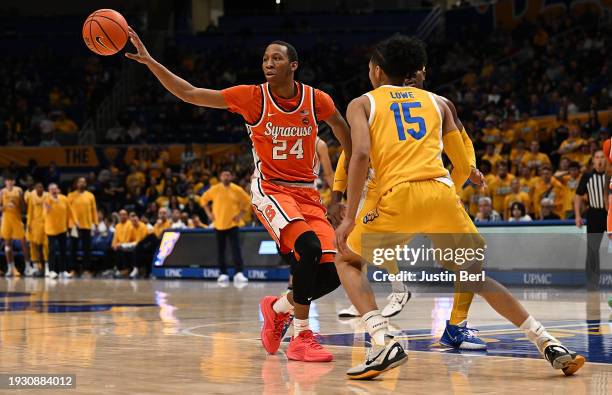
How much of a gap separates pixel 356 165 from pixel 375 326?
3.10 feet

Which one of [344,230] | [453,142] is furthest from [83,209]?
[344,230]

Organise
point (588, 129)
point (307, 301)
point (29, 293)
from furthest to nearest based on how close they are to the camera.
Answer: point (588, 129) → point (29, 293) → point (307, 301)

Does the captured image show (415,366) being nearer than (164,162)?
Yes

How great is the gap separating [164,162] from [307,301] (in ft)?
72.5

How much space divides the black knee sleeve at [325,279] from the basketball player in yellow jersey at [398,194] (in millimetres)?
855

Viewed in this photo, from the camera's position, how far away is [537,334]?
6.00 metres

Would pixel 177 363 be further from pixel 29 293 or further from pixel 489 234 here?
pixel 489 234

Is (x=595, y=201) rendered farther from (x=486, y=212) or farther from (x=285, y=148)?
(x=285, y=148)

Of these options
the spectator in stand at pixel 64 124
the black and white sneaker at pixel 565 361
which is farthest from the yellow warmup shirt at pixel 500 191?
the spectator in stand at pixel 64 124

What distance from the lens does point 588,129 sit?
20.2 m

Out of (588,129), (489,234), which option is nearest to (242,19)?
(588,129)

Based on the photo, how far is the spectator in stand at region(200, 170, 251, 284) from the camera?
62.6 feet

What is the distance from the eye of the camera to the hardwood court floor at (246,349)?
5.49 meters

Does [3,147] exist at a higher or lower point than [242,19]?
lower
